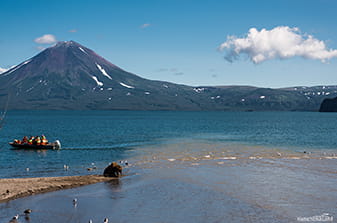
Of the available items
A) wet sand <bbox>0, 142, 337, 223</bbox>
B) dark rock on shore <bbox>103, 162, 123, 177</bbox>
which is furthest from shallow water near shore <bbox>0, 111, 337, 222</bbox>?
dark rock on shore <bbox>103, 162, 123, 177</bbox>

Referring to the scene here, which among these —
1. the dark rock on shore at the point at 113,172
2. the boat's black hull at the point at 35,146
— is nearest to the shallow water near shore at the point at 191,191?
the dark rock on shore at the point at 113,172

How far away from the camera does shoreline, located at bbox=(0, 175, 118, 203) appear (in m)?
24.9

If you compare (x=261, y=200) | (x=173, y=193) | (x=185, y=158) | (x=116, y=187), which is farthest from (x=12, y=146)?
(x=261, y=200)

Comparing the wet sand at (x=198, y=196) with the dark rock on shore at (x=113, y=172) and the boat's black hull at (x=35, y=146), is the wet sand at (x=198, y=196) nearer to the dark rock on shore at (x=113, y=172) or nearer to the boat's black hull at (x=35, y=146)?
the dark rock on shore at (x=113, y=172)

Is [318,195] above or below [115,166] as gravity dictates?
below

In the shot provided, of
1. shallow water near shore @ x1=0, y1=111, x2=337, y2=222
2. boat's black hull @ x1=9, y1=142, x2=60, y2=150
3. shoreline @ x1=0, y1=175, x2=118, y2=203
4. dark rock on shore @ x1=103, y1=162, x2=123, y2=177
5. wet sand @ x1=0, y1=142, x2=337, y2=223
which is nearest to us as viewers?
wet sand @ x1=0, y1=142, x2=337, y2=223

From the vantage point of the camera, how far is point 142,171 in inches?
1396

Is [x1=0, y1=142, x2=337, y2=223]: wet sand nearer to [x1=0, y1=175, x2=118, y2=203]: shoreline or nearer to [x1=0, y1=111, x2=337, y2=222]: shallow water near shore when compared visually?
[x1=0, y1=111, x2=337, y2=222]: shallow water near shore

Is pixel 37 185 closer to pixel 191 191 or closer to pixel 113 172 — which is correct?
pixel 113 172

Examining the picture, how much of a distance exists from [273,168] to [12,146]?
41406 millimetres

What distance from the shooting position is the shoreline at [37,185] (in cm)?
2492

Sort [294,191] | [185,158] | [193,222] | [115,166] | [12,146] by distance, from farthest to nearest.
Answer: [12,146] → [185,158] → [115,166] → [294,191] → [193,222]

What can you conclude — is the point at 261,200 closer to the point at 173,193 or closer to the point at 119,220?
the point at 173,193

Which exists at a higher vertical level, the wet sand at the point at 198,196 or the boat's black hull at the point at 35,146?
the boat's black hull at the point at 35,146
